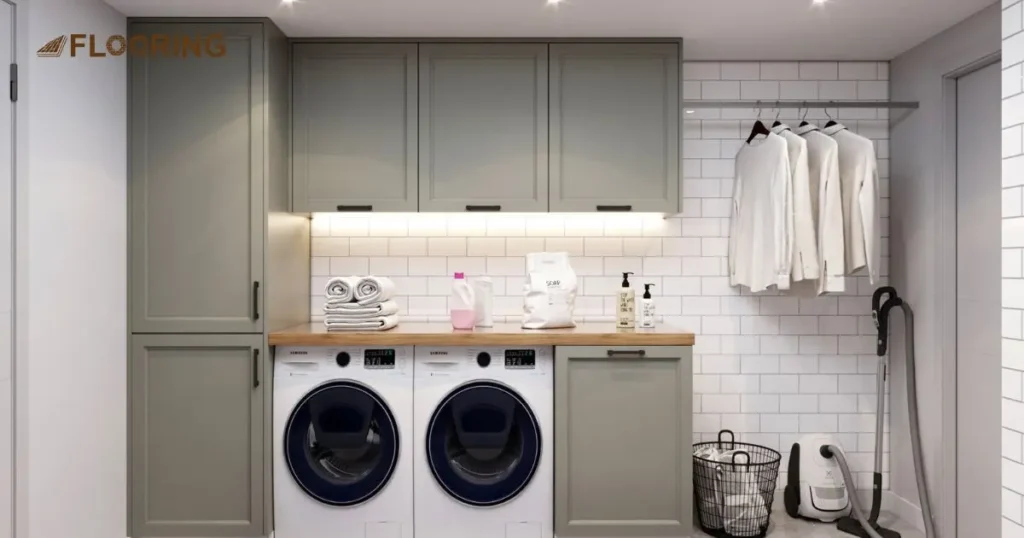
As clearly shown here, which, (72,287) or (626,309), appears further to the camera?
(626,309)

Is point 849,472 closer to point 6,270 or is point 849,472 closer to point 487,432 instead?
point 487,432

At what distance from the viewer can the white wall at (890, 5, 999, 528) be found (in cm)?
327

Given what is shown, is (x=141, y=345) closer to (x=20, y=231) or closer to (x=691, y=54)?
(x=20, y=231)

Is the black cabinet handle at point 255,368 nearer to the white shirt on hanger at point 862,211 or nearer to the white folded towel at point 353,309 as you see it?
the white folded towel at point 353,309

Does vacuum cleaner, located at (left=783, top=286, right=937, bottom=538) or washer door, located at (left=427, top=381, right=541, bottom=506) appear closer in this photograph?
washer door, located at (left=427, top=381, right=541, bottom=506)

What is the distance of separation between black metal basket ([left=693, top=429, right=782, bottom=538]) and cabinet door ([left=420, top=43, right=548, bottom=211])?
4.85 ft

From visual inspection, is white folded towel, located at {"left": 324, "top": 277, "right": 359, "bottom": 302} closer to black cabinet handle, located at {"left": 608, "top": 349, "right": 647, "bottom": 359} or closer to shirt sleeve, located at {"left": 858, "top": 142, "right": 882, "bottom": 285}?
black cabinet handle, located at {"left": 608, "top": 349, "right": 647, "bottom": 359}

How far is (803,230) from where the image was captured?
327 centimetres

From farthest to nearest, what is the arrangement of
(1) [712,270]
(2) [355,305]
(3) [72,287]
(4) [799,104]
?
(1) [712,270] < (4) [799,104] < (2) [355,305] < (3) [72,287]

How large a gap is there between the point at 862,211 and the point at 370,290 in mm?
2274

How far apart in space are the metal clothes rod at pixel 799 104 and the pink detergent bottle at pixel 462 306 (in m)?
1.49

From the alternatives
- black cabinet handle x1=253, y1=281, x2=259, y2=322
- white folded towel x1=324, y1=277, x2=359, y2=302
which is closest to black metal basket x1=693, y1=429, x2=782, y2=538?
white folded towel x1=324, y1=277, x2=359, y2=302

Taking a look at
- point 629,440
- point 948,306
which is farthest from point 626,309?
point 948,306

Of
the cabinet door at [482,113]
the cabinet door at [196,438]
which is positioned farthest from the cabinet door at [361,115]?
the cabinet door at [196,438]
